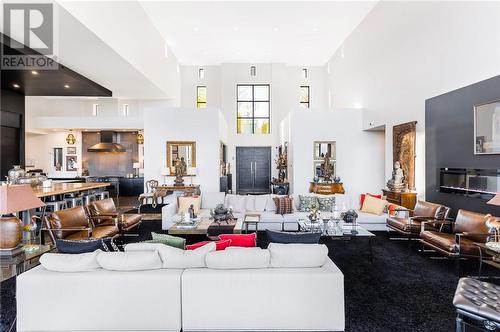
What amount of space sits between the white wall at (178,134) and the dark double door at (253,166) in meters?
4.18

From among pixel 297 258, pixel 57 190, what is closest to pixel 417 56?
pixel 297 258

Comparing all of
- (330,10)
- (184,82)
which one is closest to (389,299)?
(330,10)

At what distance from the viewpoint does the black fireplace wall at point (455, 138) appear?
14.2ft

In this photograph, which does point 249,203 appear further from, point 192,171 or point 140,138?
point 140,138

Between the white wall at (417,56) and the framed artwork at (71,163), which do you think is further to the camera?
the framed artwork at (71,163)

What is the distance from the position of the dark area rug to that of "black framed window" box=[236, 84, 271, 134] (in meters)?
8.91

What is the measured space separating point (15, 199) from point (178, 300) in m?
2.15

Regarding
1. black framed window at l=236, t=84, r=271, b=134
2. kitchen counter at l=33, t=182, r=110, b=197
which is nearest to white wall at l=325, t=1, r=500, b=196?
black framed window at l=236, t=84, r=271, b=134

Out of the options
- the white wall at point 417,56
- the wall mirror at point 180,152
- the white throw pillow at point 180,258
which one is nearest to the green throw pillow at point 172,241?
the white throw pillow at point 180,258

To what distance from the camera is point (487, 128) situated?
4309 mm

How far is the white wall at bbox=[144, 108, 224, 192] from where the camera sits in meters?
8.93

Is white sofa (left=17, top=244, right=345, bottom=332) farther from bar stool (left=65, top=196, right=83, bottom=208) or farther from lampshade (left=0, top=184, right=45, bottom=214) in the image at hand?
bar stool (left=65, top=196, right=83, bottom=208)

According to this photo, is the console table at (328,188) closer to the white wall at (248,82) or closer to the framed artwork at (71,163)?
the white wall at (248,82)

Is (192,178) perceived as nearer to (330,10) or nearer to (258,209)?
(258,209)
